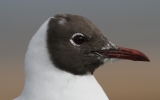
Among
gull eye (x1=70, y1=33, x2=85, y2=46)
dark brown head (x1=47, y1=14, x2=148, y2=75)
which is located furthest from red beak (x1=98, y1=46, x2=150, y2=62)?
gull eye (x1=70, y1=33, x2=85, y2=46)

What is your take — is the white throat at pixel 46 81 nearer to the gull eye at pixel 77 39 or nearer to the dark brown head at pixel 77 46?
the dark brown head at pixel 77 46

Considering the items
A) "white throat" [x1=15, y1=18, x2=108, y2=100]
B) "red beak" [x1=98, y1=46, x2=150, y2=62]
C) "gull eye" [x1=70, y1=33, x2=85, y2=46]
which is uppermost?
"gull eye" [x1=70, y1=33, x2=85, y2=46]

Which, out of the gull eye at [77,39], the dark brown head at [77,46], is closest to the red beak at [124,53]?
the dark brown head at [77,46]

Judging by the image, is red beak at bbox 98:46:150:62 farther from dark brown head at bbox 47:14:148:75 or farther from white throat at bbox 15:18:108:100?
white throat at bbox 15:18:108:100

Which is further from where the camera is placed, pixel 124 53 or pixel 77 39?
pixel 124 53

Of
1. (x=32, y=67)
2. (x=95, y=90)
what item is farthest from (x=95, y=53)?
(x=32, y=67)

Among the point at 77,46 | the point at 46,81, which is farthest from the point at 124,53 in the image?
the point at 46,81

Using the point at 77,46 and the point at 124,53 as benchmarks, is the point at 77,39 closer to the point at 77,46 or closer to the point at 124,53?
the point at 77,46
